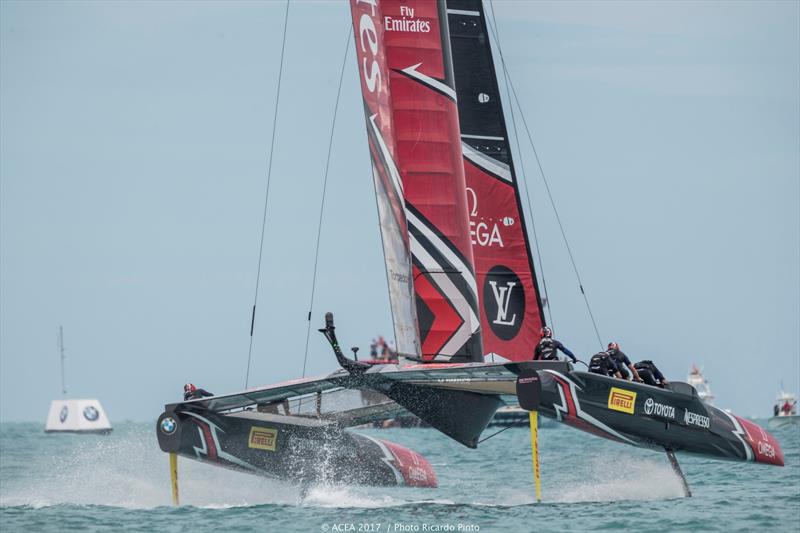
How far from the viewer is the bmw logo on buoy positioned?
16875mm

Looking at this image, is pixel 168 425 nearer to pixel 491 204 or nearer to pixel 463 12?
pixel 491 204

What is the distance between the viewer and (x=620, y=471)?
1939cm

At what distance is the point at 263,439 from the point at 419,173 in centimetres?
386

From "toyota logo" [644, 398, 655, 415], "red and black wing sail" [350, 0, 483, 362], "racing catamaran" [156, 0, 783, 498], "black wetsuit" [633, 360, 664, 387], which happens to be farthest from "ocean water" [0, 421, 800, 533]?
"red and black wing sail" [350, 0, 483, 362]

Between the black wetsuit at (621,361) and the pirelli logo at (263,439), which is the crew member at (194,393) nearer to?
the pirelli logo at (263,439)

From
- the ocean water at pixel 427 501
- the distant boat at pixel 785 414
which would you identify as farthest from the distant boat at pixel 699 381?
the ocean water at pixel 427 501

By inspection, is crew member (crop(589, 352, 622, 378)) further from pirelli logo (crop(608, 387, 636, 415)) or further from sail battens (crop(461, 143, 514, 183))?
sail battens (crop(461, 143, 514, 183))

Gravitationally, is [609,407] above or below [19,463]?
below

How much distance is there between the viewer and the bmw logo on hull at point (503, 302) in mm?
19188

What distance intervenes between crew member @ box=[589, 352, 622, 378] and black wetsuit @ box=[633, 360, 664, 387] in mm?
555

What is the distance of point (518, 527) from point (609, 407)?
7.27 ft

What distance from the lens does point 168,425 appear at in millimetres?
16922

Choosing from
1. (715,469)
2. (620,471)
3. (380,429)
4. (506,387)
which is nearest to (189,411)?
(506,387)

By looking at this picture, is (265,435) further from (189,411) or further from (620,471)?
(620,471)
